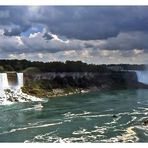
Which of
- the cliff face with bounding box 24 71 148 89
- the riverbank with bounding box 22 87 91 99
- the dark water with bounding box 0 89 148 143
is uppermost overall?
the cliff face with bounding box 24 71 148 89

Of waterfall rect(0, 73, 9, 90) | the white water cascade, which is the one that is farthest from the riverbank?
waterfall rect(0, 73, 9, 90)

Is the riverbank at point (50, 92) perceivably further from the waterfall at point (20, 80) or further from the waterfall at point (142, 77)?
the waterfall at point (142, 77)

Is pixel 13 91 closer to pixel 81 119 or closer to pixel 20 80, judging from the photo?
pixel 20 80

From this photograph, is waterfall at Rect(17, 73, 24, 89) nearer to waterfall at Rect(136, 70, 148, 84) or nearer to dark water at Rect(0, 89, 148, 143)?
dark water at Rect(0, 89, 148, 143)

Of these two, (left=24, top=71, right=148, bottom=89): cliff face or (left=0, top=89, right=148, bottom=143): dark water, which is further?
(left=24, top=71, right=148, bottom=89): cliff face

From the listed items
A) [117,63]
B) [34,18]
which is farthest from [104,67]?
[34,18]
